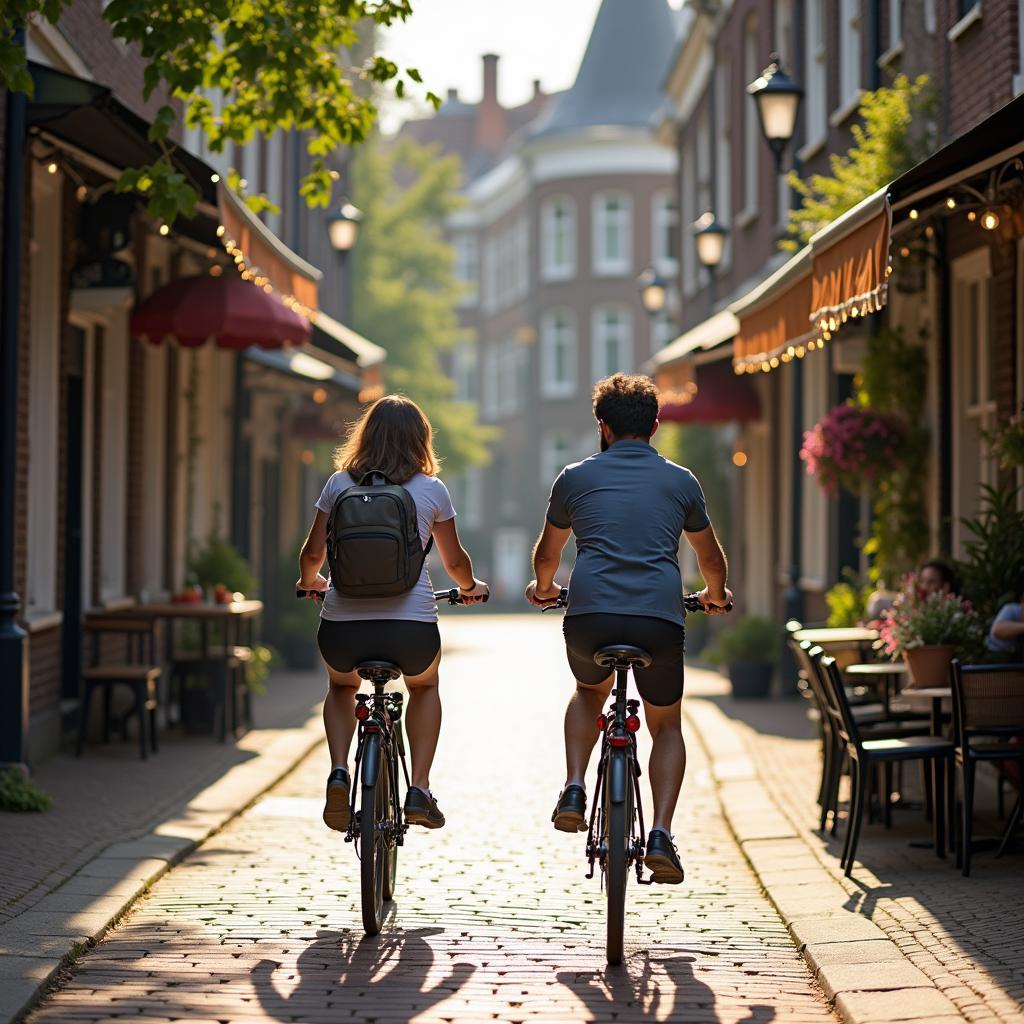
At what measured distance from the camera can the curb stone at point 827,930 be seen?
5.91 meters

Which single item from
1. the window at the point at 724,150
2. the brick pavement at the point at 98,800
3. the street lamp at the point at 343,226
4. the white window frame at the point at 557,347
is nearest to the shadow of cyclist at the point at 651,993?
the brick pavement at the point at 98,800

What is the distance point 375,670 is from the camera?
23.3ft

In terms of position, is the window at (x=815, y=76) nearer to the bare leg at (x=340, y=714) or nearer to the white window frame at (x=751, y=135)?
the white window frame at (x=751, y=135)

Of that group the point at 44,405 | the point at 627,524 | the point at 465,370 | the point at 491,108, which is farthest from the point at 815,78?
the point at 491,108

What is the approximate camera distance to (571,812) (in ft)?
21.8

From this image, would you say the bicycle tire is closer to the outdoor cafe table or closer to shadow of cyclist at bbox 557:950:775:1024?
shadow of cyclist at bbox 557:950:775:1024

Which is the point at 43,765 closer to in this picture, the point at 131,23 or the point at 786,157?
the point at 131,23

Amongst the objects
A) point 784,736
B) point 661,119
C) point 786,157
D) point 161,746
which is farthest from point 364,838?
point 661,119

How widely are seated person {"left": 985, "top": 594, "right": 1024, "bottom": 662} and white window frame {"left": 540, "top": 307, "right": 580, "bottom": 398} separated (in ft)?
145

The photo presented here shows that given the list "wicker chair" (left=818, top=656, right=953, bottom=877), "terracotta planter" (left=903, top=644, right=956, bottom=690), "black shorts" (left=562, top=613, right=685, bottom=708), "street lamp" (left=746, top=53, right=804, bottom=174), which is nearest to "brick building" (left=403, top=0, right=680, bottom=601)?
"street lamp" (left=746, top=53, right=804, bottom=174)

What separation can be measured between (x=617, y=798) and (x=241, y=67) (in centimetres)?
485

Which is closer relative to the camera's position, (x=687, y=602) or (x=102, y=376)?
(x=687, y=602)

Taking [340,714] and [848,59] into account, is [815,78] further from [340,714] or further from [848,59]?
[340,714]

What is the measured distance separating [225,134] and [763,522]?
1396 cm
